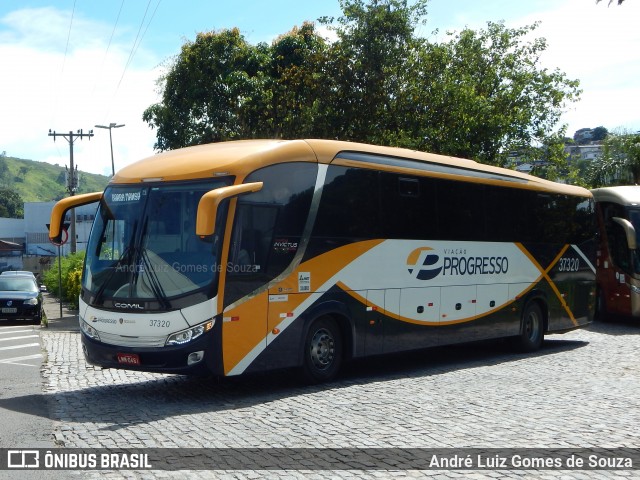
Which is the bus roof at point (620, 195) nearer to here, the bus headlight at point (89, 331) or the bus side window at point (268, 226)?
the bus side window at point (268, 226)

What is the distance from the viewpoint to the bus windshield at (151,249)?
10.5m

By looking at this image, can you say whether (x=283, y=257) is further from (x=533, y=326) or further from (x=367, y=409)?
(x=533, y=326)

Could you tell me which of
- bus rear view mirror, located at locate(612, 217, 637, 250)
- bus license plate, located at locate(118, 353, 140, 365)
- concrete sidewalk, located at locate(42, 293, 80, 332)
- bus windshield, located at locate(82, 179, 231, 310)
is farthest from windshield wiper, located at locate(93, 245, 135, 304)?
bus rear view mirror, located at locate(612, 217, 637, 250)

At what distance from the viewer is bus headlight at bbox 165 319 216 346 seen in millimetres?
10430

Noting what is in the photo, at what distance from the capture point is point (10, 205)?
154 metres

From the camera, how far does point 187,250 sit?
1059 cm

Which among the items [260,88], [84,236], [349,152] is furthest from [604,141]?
[84,236]

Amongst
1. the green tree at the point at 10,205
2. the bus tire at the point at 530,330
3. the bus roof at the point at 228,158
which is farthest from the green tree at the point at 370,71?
the green tree at the point at 10,205

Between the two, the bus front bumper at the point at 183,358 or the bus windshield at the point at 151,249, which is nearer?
the bus front bumper at the point at 183,358

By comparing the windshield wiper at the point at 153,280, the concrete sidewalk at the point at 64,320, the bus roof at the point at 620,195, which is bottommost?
the concrete sidewalk at the point at 64,320

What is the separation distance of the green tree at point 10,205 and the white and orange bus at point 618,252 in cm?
13748

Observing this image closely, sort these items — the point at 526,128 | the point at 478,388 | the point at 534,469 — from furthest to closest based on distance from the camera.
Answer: the point at 526,128, the point at 478,388, the point at 534,469

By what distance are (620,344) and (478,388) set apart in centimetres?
831

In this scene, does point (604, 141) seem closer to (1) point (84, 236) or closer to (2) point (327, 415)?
(2) point (327, 415)
